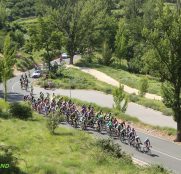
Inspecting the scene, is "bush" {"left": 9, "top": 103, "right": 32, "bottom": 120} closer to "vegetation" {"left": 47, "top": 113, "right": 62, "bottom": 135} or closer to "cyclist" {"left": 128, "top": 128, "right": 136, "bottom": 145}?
"vegetation" {"left": 47, "top": 113, "right": 62, "bottom": 135}

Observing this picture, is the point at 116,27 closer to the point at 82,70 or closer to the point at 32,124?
the point at 82,70

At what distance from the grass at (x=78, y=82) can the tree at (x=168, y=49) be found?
2407cm

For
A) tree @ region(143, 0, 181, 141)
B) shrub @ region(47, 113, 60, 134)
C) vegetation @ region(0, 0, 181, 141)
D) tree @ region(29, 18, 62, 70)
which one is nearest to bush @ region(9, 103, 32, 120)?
shrub @ region(47, 113, 60, 134)

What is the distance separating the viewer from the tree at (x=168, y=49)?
102ft

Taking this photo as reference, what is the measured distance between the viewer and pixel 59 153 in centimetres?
2303

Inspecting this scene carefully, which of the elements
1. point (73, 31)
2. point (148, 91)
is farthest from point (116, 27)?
point (148, 91)

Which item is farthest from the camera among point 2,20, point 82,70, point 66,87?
point 2,20

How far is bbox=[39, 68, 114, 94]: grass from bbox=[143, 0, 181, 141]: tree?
24068mm

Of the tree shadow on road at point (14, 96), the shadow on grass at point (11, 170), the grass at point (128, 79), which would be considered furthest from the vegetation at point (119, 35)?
the shadow on grass at point (11, 170)

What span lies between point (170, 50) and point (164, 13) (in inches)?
113

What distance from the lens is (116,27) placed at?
327 feet

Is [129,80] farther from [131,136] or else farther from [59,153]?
[59,153]

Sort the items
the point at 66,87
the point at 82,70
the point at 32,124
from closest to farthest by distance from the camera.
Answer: the point at 32,124 → the point at 66,87 → the point at 82,70

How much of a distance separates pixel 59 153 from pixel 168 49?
43.4 ft
